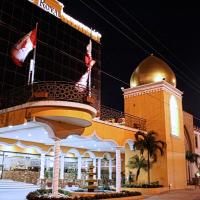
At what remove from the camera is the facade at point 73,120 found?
530 inches

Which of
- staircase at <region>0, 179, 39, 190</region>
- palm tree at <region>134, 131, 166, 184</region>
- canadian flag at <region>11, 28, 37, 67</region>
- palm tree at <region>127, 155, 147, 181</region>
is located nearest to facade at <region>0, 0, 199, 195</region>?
palm tree at <region>134, 131, 166, 184</region>

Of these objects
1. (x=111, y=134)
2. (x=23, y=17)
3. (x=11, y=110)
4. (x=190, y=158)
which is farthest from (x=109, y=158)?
(x=23, y=17)

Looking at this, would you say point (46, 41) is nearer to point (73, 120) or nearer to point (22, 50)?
point (22, 50)

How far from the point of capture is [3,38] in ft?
109

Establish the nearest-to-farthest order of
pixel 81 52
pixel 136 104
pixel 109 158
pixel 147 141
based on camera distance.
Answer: pixel 147 141
pixel 136 104
pixel 109 158
pixel 81 52

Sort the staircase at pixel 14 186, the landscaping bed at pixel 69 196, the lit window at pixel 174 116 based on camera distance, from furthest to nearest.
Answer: the lit window at pixel 174 116 < the staircase at pixel 14 186 < the landscaping bed at pixel 69 196

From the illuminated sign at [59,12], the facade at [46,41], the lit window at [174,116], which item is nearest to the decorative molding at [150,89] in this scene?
the lit window at [174,116]

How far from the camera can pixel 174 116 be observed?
25000 mm

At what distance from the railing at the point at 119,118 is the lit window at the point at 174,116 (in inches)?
102

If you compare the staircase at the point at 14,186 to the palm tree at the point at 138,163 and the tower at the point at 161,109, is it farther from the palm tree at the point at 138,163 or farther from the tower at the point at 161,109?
the tower at the point at 161,109

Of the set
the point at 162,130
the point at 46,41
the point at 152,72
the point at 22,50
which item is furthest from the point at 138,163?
the point at 46,41

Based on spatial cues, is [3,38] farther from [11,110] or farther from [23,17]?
[11,110]

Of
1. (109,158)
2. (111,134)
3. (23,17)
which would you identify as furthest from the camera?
(23,17)

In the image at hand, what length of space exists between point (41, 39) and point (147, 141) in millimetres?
22951
